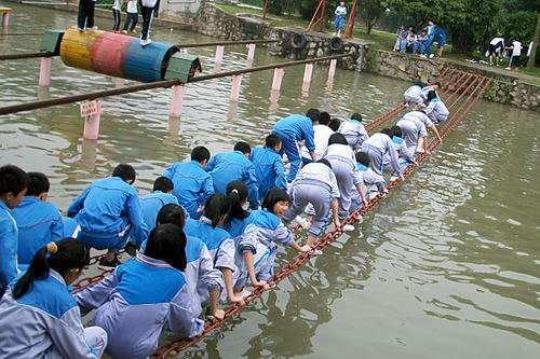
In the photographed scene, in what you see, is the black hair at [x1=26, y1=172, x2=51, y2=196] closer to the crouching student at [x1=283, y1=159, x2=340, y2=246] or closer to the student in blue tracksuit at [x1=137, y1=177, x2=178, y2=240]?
the student in blue tracksuit at [x1=137, y1=177, x2=178, y2=240]

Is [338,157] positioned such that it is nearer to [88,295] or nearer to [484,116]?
[88,295]

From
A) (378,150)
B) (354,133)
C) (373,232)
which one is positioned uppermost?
(354,133)

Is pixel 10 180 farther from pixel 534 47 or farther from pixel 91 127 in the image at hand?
pixel 534 47

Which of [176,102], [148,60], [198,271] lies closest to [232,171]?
[198,271]

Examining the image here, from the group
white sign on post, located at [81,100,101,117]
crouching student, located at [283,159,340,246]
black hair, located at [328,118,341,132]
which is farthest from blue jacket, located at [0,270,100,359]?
black hair, located at [328,118,341,132]

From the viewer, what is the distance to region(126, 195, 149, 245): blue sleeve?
5852 mm

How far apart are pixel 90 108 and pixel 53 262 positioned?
6.41 m

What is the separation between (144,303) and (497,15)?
27.2m

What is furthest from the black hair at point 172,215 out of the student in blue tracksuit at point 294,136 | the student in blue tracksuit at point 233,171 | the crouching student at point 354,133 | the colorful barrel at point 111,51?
the colorful barrel at point 111,51

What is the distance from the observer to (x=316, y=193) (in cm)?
754

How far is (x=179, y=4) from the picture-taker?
30312 mm

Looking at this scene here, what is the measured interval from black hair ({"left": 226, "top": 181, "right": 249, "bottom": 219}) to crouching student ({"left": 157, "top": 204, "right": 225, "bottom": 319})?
54cm

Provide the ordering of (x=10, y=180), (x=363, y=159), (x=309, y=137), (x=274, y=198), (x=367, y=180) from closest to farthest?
(x=10, y=180)
(x=274, y=198)
(x=309, y=137)
(x=363, y=159)
(x=367, y=180)

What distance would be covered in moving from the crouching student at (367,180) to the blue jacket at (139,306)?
4.97 metres
